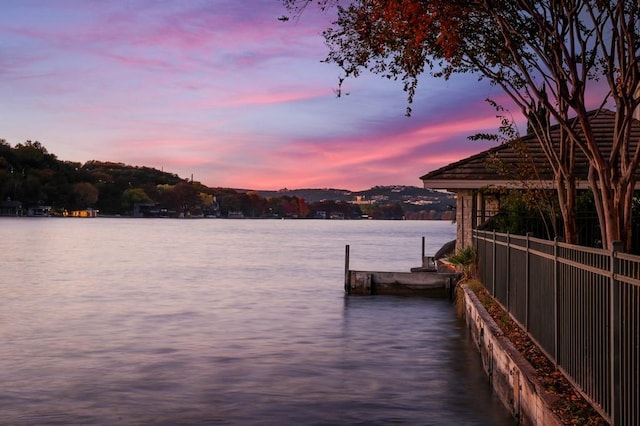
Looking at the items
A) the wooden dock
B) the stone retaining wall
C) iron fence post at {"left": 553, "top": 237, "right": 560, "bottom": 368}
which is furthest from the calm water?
iron fence post at {"left": 553, "top": 237, "right": 560, "bottom": 368}

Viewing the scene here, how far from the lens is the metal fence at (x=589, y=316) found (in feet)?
23.3

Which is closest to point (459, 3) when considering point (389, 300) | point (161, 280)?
point (389, 300)

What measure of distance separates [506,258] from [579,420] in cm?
916

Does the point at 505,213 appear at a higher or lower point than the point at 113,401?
higher

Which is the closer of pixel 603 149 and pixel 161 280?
pixel 603 149

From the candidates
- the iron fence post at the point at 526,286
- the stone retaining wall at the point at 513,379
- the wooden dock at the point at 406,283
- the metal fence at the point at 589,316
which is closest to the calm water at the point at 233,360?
the stone retaining wall at the point at 513,379

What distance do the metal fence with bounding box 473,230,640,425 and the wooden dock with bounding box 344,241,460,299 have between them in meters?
19.3

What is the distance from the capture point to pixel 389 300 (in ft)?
113

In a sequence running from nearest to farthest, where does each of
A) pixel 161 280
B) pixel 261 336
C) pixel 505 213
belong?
pixel 261 336 → pixel 505 213 → pixel 161 280

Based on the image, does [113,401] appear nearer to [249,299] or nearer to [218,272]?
[249,299]

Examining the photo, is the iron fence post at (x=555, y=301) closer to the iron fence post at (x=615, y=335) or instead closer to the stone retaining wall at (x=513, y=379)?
the stone retaining wall at (x=513, y=379)

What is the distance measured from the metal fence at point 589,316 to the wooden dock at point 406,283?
19313mm

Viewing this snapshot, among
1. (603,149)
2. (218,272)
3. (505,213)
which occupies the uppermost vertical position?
(603,149)

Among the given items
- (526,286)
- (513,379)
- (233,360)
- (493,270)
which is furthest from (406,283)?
(513,379)
